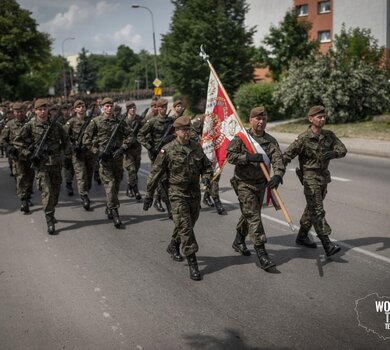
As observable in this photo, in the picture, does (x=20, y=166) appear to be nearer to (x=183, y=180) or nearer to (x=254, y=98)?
(x=183, y=180)

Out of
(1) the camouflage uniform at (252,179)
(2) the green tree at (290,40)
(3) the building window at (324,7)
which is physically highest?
(3) the building window at (324,7)

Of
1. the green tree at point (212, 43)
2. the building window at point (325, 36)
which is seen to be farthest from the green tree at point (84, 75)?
the green tree at point (212, 43)

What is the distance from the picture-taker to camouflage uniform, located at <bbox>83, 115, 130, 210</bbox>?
8.01 meters

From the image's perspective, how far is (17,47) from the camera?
172 feet

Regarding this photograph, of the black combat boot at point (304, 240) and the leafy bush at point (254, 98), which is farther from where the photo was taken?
the leafy bush at point (254, 98)

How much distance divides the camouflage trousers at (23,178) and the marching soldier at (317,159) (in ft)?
17.5

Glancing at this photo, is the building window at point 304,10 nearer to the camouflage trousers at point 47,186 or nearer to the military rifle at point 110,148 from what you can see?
the military rifle at point 110,148

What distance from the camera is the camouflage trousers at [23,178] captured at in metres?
9.16

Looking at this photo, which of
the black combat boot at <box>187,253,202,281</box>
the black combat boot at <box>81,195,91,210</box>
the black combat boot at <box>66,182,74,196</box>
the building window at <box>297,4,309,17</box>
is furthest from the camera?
the building window at <box>297,4,309,17</box>

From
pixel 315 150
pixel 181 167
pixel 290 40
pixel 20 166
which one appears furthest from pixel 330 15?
pixel 181 167

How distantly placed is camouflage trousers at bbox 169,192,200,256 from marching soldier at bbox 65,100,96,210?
12.8 ft

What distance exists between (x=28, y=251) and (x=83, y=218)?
1860 mm

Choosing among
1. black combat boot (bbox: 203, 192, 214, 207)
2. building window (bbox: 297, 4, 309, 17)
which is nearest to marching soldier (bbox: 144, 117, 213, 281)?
black combat boot (bbox: 203, 192, 214, 207)
